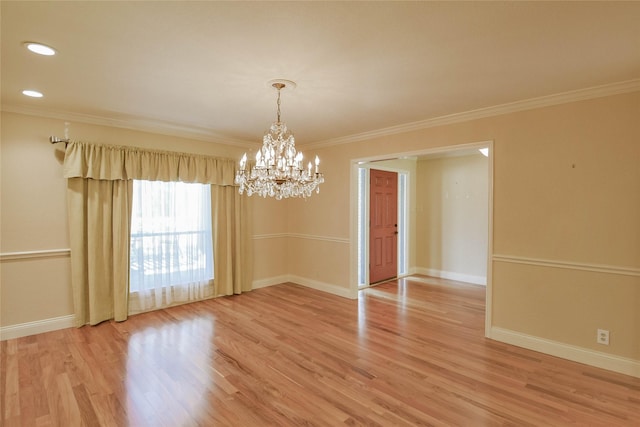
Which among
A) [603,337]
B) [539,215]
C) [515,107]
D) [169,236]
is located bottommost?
[603,337]

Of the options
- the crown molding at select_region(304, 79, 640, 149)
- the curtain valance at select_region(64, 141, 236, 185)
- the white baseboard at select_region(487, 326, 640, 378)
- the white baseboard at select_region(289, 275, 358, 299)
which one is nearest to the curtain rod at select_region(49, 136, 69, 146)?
the curtain valance at select_region(64, 141, 236, 185)

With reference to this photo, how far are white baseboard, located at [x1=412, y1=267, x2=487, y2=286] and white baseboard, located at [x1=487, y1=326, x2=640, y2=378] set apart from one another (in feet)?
8.44

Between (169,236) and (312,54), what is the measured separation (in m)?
3.40

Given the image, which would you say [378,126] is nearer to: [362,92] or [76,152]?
[362,92]

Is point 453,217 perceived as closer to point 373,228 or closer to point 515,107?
point 373,228

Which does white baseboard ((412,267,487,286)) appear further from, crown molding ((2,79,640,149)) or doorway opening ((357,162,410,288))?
crown molding ((2,79,640,149))

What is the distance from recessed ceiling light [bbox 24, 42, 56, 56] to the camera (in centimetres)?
210

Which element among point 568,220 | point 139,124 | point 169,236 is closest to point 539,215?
point 568,220

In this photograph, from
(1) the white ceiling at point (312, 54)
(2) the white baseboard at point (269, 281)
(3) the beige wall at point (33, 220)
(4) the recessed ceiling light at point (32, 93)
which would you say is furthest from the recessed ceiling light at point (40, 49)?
(2) the white baseboard at point (269, 281)

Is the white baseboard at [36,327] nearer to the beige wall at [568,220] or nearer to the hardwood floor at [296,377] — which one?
the hardwood floor at [296,377]

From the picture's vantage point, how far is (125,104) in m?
3.37

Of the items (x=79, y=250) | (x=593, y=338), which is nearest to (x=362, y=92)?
(x=593, y=338)

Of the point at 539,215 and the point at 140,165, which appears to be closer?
the point at 539,215

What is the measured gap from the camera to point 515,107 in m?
3.29
